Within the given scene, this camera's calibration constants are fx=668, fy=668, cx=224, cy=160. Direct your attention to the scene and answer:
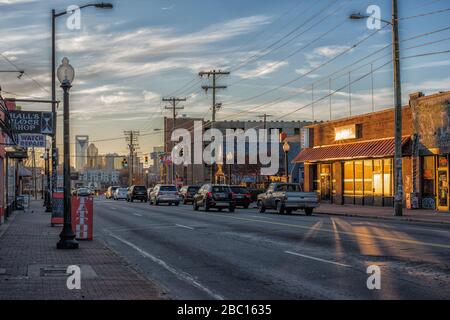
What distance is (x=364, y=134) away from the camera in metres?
46.2

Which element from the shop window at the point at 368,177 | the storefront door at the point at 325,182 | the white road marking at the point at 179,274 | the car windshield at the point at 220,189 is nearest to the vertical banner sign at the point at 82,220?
the white road marking at the point at 179,274

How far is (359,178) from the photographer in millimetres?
46906

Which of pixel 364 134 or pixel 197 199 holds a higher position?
pixel 364 134

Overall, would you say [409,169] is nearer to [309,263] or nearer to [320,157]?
[320,157]

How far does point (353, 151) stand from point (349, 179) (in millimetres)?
3211

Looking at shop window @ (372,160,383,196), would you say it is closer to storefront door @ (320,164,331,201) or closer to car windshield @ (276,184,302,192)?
storefront door @ (320,164,331,201)

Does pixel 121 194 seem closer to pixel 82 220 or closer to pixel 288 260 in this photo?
pixel 82 220

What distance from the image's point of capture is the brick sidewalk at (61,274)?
9.97 metres

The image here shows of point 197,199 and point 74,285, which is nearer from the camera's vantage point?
point 74,285

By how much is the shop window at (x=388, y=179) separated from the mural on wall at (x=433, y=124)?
3944 mm
